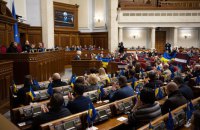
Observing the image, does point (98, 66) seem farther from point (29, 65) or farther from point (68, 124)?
point (68, 124)

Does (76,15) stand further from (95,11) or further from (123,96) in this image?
(123,96)

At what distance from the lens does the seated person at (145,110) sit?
127 inches

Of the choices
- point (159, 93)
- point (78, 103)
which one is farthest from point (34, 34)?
point (78, 103)

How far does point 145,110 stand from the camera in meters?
3.21

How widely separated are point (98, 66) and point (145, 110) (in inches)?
351

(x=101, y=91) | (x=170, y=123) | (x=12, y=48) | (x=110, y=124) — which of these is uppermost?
(x=12, y=48)

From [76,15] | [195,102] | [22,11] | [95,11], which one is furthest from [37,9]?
[195,102]

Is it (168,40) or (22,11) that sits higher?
(22,11)

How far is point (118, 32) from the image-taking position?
19.1 metres

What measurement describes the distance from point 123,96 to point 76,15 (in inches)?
610

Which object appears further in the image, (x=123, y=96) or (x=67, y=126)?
(x=123, y=96)

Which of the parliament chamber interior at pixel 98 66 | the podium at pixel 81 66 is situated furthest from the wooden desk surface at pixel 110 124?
the podium at pixel 81 66

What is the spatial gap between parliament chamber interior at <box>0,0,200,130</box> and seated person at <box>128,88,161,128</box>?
0.01 meters

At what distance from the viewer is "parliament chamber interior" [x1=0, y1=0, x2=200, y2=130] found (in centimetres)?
337
